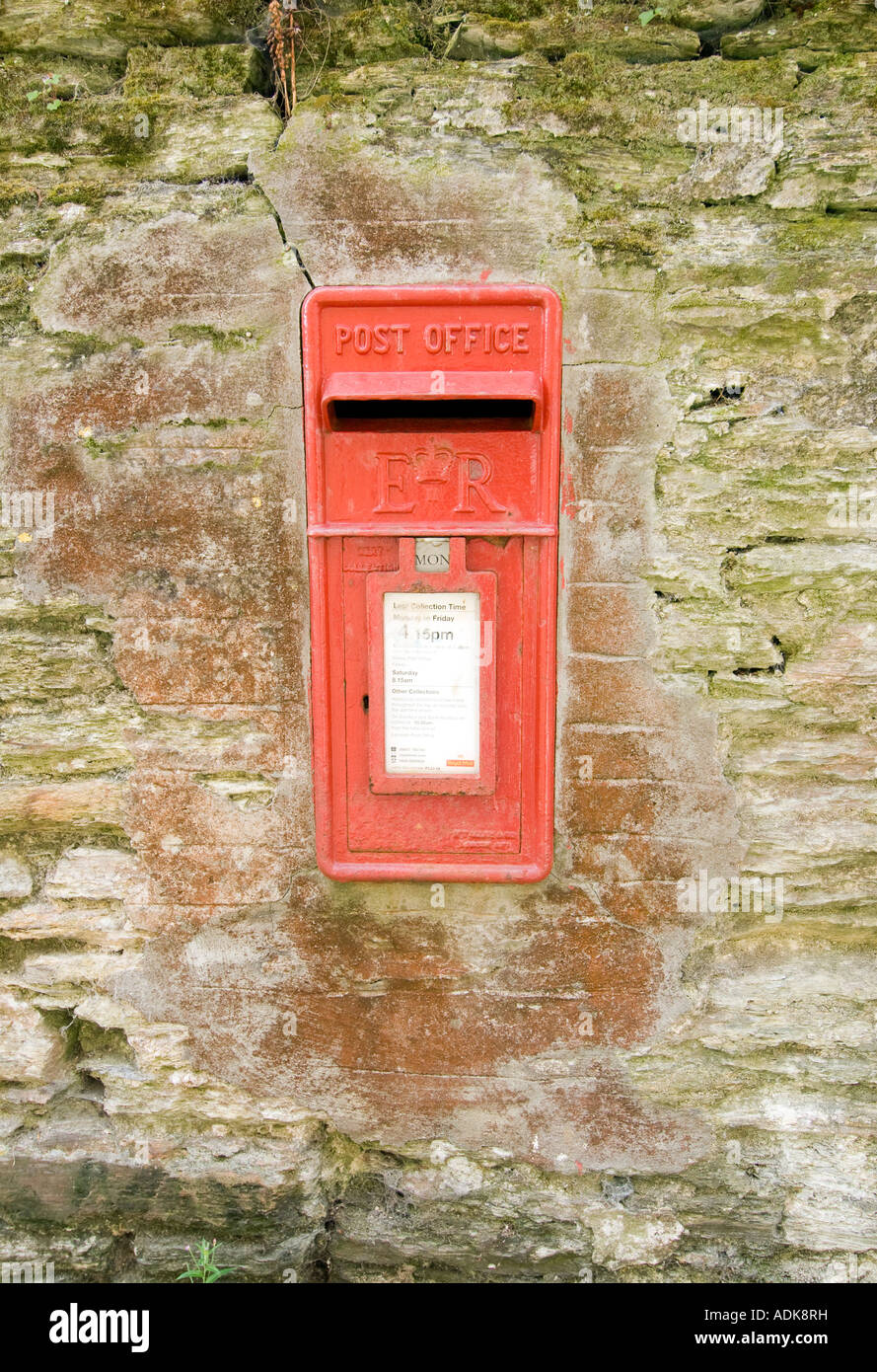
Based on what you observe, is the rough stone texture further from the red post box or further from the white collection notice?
the white collection notice

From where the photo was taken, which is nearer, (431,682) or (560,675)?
(431,682)

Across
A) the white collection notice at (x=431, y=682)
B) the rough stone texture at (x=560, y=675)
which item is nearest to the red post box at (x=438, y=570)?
the white collection notice at (x=431, y=682)

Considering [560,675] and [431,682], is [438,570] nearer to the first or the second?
[431,682]

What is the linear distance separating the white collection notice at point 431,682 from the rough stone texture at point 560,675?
25 cm

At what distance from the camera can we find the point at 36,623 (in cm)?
184

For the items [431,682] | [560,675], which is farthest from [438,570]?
[560,675]

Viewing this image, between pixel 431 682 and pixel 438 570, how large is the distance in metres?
0.23

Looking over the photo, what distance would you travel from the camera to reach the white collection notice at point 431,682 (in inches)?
64.9

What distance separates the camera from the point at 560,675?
1.78 meters

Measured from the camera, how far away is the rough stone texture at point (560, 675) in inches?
65.8

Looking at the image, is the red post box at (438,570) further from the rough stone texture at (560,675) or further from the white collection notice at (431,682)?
the rough stone texture at (560,675)

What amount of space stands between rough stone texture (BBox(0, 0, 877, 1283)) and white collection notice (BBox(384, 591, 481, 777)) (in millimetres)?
247

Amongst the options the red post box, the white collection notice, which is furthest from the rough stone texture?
the white collection notice

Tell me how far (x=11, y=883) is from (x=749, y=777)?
5.60 ft
